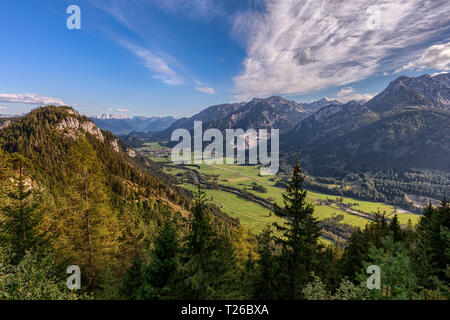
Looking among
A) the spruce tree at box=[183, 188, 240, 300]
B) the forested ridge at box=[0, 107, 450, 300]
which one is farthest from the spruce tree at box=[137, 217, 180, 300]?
the spruce tree at box=[183, 188, 240, 300]

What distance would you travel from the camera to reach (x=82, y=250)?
68.9 feet

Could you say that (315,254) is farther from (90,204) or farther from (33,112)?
(33,112)

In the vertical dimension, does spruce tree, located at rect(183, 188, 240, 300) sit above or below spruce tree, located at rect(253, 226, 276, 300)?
above

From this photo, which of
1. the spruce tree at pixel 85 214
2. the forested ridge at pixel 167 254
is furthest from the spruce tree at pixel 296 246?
the spruce tree at pixel 85 214

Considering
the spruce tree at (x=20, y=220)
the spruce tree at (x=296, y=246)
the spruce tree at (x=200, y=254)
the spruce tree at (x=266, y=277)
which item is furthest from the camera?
the spruce tree at (x=266, y=277)

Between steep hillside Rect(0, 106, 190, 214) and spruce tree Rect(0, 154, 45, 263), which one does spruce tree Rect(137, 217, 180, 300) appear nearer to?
spruce tree Rect(0, 154, 45, 263)

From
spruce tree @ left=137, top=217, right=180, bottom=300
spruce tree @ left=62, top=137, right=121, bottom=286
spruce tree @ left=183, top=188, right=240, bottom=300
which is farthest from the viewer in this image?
spruce tree @ left=62, top=137, right=121, bottom=286

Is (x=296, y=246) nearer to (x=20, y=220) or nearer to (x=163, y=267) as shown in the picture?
(x=163, y=267)

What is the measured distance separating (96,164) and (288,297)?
24.4 metres

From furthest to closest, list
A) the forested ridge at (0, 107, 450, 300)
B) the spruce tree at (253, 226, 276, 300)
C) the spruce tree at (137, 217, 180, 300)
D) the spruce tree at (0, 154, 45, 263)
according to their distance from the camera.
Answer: the spruce tree at (253, 226, 276, 300) < the spruce tree at (0, 154, 45, 263) < the spruce tree at (137, 217, 180, 300) < the forested ridge at (0, 107, 450, 300)

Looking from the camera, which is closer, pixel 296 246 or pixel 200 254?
pixel 200 254

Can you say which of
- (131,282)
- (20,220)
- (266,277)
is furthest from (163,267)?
(20,220)

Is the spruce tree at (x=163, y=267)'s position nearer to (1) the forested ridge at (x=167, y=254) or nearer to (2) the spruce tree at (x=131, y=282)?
(1) the forested ridge at (x=167, y=254)
